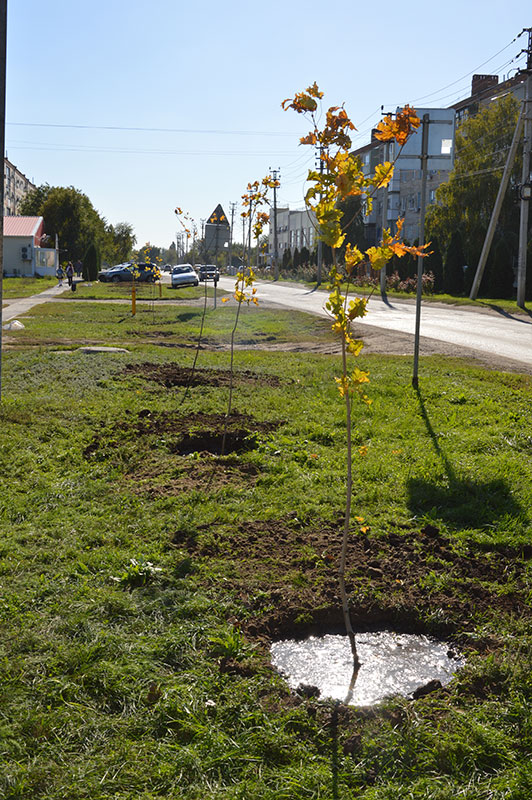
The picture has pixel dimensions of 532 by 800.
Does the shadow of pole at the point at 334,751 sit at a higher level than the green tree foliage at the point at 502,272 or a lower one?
lower

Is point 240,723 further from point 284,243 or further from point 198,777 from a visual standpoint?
point 284,243

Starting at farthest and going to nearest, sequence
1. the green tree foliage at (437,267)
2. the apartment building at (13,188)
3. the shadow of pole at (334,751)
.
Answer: the apartment building at (13,188) < the green tree foliage at (437,267) < the shadow of pole at (334,751)

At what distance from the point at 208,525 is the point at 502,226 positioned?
44980 millimetres

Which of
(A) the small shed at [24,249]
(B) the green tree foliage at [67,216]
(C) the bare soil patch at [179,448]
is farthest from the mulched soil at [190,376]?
(B) the green tree foliage at [67,216]

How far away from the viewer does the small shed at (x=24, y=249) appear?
2314 inches

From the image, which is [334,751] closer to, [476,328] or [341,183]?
[341,183]

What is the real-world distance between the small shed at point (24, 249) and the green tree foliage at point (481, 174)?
105 ft

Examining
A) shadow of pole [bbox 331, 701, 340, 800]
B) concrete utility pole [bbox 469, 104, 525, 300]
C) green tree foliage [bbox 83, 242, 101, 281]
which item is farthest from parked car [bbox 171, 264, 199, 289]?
shadow of pole [bbox 331, 701, 340, 800]

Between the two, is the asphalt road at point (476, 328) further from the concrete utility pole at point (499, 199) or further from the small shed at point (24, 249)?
the small shed at point (24, 249)

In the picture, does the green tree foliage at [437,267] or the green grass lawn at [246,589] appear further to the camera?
the green tree foliage at [437,267]

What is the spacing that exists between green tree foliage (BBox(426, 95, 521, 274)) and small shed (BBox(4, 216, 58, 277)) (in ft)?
105

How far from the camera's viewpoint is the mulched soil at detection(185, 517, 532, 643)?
146 inches

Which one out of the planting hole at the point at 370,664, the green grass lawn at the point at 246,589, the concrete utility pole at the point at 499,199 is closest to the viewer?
the green grass lawn at the point at 246,589

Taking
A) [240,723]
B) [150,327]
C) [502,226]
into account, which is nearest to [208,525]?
[240,723]
